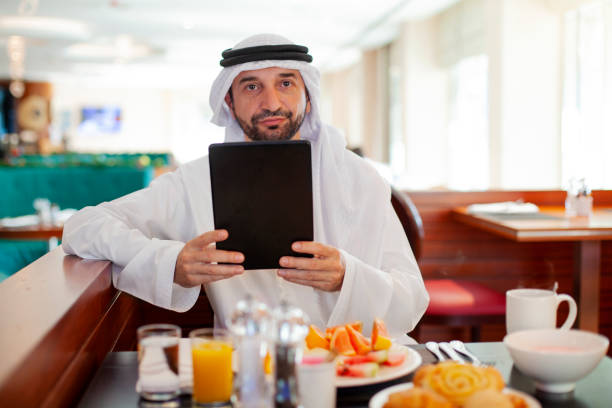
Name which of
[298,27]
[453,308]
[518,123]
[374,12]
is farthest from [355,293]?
[298,27]

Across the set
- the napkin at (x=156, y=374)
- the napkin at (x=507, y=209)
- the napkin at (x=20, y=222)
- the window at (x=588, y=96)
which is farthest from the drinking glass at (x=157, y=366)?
the window at (x=588, y=96)

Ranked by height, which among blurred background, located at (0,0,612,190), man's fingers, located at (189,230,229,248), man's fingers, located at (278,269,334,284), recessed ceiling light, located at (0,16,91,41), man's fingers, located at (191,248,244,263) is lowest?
man's fingers, located at (278,269,334,284)

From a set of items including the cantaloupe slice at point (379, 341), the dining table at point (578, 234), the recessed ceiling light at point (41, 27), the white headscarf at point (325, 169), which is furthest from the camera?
the recessed ceiling light at point (41, 27)

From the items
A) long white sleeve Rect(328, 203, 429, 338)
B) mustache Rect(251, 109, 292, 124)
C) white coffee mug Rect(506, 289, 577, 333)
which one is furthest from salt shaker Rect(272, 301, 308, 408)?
mustache Rect(251, 109, 292, 124)

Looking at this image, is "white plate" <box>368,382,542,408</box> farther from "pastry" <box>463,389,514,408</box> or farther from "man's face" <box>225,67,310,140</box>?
"man's face" <box>225,67,310,140</box>

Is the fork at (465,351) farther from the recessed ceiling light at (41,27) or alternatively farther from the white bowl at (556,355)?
the recessed ceiling light at (41,27)

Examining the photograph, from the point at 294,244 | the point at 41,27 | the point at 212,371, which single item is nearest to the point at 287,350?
the point at 212,371

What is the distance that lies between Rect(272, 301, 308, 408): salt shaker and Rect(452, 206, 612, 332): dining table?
2.01 m

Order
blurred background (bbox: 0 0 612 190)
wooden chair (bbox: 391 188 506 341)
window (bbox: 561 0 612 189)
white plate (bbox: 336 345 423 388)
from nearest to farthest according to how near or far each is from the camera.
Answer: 1. white plate (bbox: 336 345 423 388)
2. wooden chair (bbox: 391 188 506 341)
3. window (bbox: 561 0 612 189)
4. blurred background (bbox: 0 0 612 190)

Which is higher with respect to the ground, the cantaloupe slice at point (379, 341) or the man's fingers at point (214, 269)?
the man's fingers at point (214, 269)

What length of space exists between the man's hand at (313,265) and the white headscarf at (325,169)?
1.10 ft

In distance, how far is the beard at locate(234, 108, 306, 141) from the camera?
1.91 m

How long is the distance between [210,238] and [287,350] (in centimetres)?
65

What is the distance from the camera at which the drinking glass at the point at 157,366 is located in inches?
38.4
